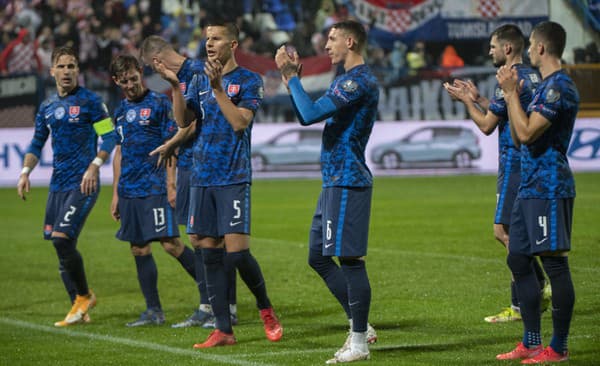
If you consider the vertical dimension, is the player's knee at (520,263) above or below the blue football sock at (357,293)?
above

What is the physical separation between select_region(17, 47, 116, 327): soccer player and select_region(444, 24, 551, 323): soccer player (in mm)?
3260

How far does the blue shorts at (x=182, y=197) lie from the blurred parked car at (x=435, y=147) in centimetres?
1521

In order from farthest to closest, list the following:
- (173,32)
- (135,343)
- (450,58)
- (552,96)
→ (173,32)
(450,58)
(135,343)
(552,96)

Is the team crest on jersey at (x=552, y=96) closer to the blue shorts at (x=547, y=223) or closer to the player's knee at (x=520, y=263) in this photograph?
the blue shorts at (x=547, y=223)

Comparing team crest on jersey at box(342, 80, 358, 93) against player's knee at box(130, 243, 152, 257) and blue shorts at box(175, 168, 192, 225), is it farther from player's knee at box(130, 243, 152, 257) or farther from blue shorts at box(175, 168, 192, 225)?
player's knee at box(130, 243, 152, 257)

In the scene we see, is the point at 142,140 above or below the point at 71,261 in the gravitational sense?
above

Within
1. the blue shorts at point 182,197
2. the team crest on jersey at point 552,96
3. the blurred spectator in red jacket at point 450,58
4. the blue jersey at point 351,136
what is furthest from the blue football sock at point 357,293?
the blurred spectator in red jacket at point 450,58

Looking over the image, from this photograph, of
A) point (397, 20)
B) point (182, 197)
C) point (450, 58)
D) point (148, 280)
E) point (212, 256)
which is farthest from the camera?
point (397, 20)

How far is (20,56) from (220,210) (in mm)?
19748

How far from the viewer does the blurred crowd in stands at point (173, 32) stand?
26.0m

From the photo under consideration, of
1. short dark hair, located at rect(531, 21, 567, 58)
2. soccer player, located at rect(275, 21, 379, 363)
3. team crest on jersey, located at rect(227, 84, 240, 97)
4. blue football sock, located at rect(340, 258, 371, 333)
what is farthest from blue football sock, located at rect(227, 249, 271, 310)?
short dark hair, located at rect(531, 21, 567, 58)

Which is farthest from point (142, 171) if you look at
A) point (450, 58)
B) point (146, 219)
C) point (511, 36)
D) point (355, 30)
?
point (450, 58)

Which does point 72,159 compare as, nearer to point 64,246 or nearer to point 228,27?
point 64,246

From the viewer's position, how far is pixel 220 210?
7.32 meters
